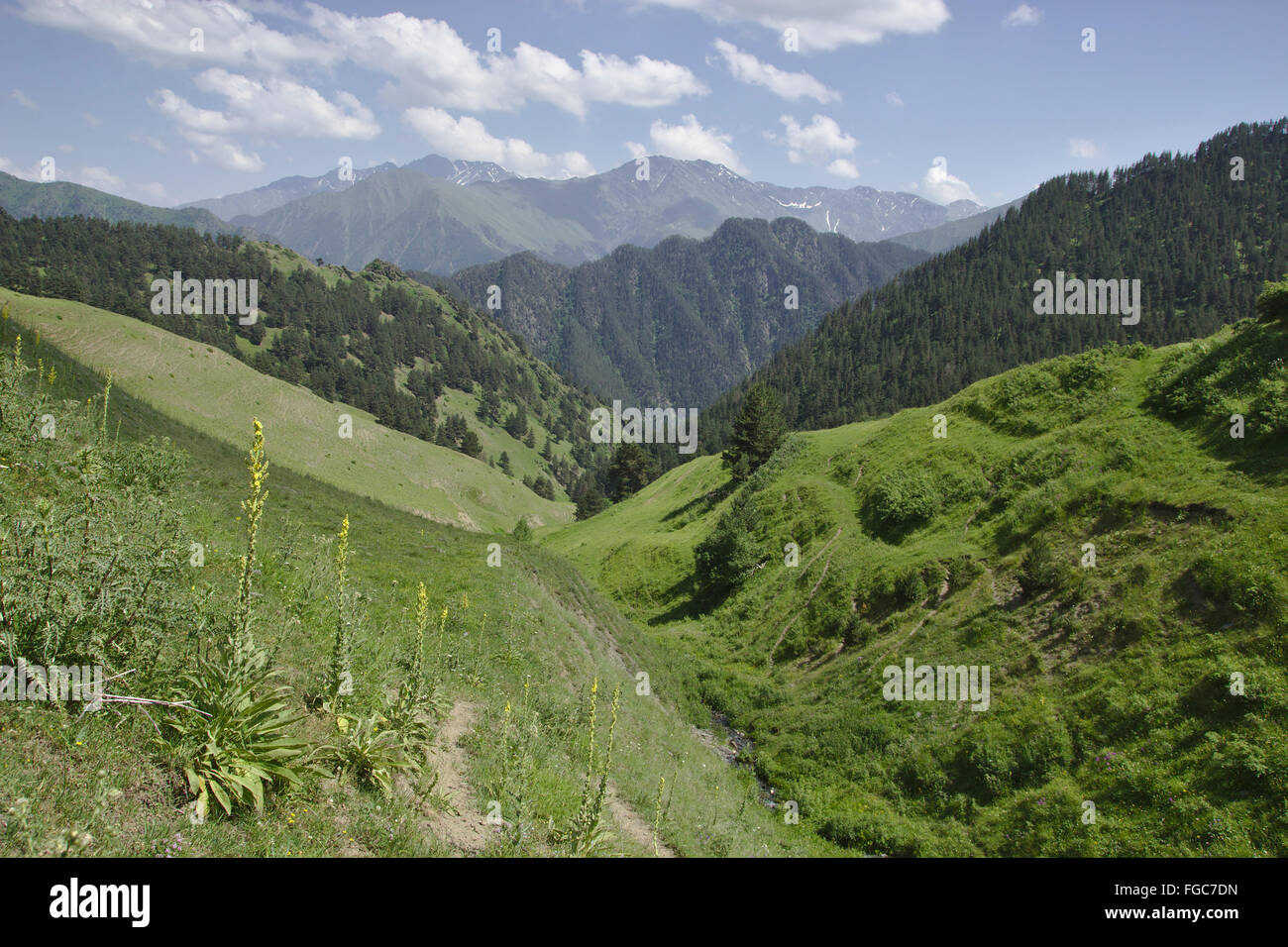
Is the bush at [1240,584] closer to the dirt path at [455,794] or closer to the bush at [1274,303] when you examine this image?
the bush at [1274,303]

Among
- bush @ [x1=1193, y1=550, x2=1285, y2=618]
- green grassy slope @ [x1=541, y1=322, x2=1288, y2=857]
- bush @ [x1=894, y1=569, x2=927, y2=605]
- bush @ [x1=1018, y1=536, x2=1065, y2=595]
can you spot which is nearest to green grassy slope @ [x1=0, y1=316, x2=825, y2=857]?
green grassy slope @ [x1=541, y1=322, x2=1288, y2=857]

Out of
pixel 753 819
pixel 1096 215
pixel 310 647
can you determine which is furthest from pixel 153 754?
pixel 1096 215

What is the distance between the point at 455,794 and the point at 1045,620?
22.9 metres

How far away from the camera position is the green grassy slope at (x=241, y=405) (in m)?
67.3

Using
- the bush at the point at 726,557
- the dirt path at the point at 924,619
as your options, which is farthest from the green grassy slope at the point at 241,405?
the dirt path at the point at 924,619

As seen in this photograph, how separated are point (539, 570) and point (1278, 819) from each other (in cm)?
2272

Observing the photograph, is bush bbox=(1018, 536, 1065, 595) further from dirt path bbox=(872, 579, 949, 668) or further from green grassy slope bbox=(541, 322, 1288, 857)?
dirt path bbox=(872, 579, 949, 668)

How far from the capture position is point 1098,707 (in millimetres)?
18000

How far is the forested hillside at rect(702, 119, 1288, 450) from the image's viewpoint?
137m

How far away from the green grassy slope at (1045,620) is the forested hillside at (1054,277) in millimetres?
101939

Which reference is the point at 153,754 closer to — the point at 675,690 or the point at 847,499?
the point at 675,690

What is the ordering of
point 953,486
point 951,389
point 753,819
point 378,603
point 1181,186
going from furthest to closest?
point 1181,186, point 951,389, point 953,486, point 753,819, point 378,603

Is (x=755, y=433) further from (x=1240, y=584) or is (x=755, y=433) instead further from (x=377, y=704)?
(x=377, y=704)

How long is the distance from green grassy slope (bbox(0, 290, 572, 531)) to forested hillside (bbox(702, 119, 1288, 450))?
8262cm
